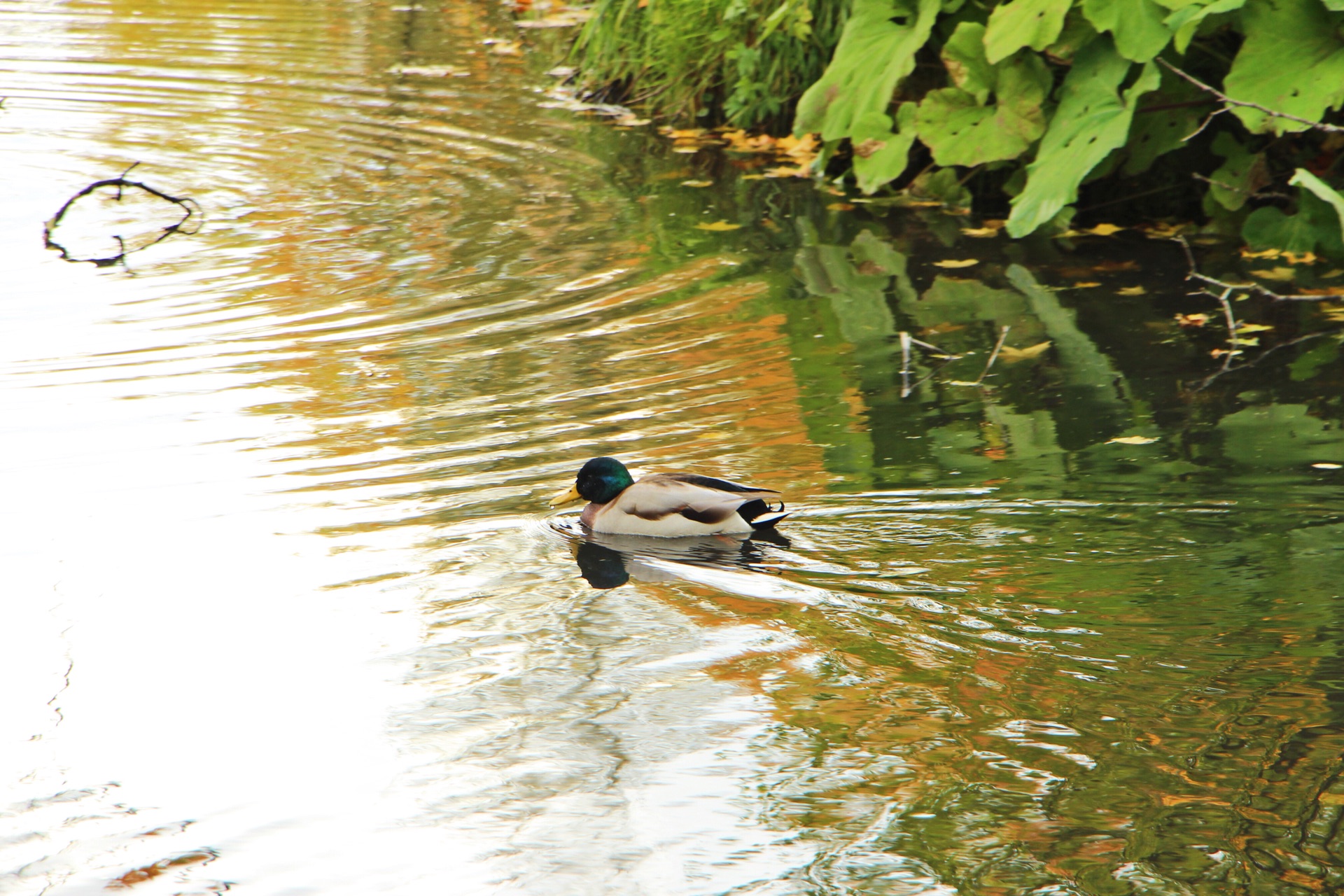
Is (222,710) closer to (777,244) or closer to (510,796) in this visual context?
(510,796)

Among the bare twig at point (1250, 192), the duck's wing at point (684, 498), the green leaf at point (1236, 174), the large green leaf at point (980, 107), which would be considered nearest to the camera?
the duck's wing at point (684, 498)

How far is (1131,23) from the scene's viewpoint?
313 inches

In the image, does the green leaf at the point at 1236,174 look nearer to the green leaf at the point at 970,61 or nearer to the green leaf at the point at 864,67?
the green leaf at the point at 970,61

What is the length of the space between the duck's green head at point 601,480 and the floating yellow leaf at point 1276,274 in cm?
447

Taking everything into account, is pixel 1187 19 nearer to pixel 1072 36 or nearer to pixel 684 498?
pixel 1072 36

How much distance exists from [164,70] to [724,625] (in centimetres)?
1167

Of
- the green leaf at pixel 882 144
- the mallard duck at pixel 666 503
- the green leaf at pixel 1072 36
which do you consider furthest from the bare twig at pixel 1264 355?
the green leaf at pixel 882 144

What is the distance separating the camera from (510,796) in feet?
12.0

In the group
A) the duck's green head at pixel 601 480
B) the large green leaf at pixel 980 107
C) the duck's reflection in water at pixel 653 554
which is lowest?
the duck's reflection in water at pixel 653 554

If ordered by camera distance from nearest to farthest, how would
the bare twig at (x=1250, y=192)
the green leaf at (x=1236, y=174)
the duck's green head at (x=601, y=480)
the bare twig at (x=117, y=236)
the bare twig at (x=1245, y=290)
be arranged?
the duck's green head at (x=601, y=480), the bare twig at (x=1245, y=290), the bare twig at (x=1250, y=192), the green leaf at (x=1236, y=174), the bare twig at (x=117, y=236)

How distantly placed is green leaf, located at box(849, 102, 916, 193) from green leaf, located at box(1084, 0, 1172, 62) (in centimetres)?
137

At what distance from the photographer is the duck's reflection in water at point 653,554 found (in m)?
4.95

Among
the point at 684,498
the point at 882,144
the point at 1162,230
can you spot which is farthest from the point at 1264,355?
the point at 684,498

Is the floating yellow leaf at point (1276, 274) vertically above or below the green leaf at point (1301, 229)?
below
